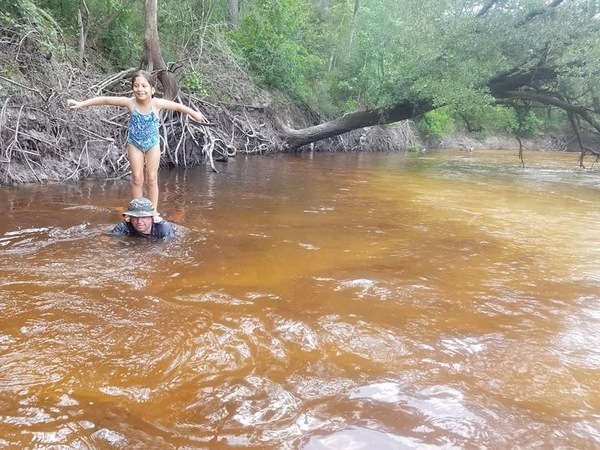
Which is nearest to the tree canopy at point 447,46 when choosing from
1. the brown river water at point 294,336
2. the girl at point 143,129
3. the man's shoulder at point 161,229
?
the girl at point 143,129

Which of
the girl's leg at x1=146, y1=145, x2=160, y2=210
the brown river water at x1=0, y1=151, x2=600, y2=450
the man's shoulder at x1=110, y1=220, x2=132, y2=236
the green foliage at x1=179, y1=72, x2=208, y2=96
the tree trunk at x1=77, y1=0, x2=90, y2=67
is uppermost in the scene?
the tree trunk at x1=77, y1=0, x2=90, y2=67

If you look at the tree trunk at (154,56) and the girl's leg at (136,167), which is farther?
the tree trunk at (154,56)

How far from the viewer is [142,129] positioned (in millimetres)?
4602

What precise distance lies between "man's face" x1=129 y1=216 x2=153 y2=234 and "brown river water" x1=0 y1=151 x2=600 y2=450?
0.13 meters

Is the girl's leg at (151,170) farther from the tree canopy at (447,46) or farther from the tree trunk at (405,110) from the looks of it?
the tree trunk at (405,110)

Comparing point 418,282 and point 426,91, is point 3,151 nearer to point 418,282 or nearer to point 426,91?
point 418,282

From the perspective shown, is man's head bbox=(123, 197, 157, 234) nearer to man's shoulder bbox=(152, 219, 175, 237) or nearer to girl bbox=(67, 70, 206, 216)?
man's shoulder bbox=(152, 219, 175, 237)

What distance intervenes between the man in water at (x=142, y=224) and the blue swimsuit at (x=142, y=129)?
2.63 feet

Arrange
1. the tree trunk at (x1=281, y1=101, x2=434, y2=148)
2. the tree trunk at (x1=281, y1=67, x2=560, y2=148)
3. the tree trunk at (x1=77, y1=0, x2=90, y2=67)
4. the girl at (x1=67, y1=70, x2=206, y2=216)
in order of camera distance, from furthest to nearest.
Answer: the tree trunk at (x1=281, y1=101, x2=434, y2=148) < the tree trunk at (x1=281, y1=67, x2=560, y2=148) < the tree trunk at (x1=77, y1=0, x2=90, y2=67) < the girl at (x1=67, y1=70, x2=206, y2=216)

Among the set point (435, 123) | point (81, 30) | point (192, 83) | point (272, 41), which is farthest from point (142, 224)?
point (435, 123)

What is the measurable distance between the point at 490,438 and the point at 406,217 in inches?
169

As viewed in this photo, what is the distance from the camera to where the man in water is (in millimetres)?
4012

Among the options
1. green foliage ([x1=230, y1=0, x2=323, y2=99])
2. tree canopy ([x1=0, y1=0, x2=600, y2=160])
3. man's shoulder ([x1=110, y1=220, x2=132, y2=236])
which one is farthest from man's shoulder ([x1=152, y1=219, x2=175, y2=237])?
green foliage ([x1=230, y1=0, x2=323, y2=99])

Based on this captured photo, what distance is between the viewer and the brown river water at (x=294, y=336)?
5.58ft
